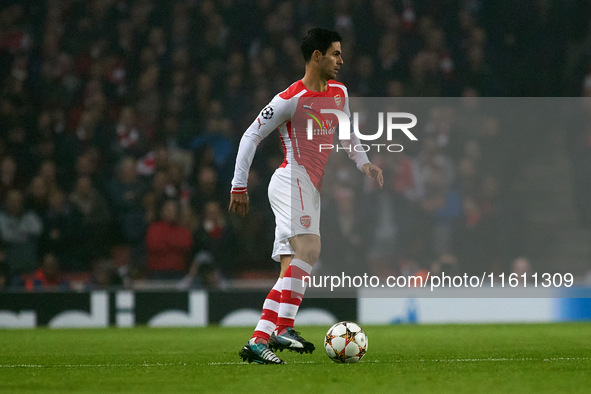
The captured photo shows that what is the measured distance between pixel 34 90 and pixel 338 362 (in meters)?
9.16

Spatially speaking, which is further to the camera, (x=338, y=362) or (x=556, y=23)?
(x=556, y=23)

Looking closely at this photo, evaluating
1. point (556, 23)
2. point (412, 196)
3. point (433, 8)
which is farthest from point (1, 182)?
point (556, 23)

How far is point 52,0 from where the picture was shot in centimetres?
1394

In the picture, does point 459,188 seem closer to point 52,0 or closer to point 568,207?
point 568,207

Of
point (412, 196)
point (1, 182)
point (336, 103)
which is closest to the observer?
point (336, 103)

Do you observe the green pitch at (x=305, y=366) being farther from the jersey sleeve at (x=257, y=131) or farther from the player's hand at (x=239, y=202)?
the jersey sleeve at (x=257, y=131)

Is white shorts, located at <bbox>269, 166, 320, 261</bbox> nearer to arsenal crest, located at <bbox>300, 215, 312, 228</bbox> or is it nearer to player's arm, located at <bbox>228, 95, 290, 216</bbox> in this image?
arsenal crest, located at <bbox>300, 215, 312, 228</bbox>

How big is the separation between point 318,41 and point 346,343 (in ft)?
6.49

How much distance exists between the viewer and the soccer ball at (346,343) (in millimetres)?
5168

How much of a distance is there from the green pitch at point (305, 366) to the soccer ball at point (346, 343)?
3.0 inches

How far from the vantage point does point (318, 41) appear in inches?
221

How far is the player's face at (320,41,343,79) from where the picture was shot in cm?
559

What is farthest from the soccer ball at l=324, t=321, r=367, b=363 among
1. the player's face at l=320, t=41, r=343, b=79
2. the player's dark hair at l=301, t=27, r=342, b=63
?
the player's dark hair at l=301, t=27, r=342, b=63

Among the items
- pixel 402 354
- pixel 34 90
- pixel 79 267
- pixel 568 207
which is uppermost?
pixel 34 90
